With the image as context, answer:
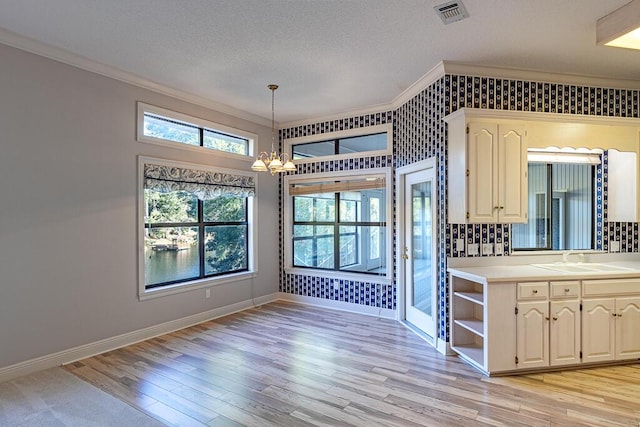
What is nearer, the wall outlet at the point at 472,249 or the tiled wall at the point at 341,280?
→ the wall outlet at the point at 472,249

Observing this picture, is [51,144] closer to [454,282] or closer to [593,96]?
[454,282]

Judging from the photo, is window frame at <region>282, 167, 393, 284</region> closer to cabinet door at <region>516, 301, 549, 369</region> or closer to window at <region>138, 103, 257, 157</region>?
window at <region>138, 103, 257, 157</region>

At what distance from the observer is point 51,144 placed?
337 centimetres

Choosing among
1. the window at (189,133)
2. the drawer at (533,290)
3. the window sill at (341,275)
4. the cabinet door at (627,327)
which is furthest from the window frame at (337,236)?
the cabinet door at (627,327)

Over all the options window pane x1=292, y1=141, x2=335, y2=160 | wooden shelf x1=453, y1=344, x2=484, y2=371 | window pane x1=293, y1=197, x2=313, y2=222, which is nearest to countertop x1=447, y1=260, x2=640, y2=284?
wooden shelf x1=453, y1=344, x2=484, y2=371

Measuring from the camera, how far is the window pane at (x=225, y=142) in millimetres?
4977

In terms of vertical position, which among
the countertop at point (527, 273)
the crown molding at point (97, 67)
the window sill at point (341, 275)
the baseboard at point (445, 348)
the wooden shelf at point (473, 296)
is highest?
the crown molding at point (97, 67)

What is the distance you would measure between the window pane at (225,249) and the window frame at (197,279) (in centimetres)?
8

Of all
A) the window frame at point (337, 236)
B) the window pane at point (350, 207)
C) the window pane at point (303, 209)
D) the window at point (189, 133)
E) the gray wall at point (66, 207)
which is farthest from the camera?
the window pane at point (303, 209)

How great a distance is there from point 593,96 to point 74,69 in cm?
560

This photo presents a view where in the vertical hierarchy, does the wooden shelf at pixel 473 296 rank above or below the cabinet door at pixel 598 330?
above

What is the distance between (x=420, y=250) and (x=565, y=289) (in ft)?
5.09

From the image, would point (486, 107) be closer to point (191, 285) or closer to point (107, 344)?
point (191, 285)

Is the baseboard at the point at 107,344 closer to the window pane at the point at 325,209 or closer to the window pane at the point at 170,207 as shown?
the window pane at the point at 170,207
